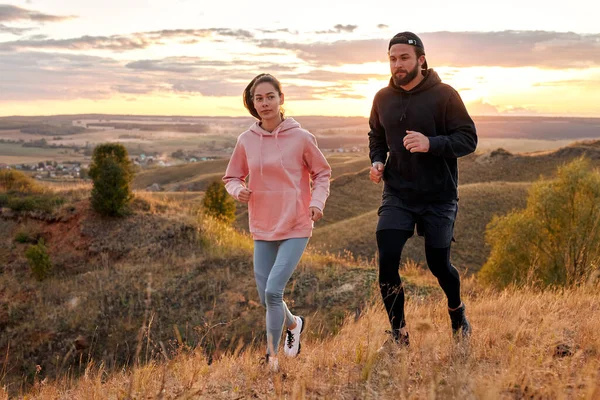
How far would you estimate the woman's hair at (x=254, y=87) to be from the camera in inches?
165

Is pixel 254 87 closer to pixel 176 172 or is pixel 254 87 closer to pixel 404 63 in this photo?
pixel 404 63

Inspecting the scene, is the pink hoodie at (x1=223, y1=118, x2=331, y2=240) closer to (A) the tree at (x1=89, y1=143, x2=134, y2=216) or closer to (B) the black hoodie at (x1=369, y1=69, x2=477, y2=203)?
(B) the black hoodie at (x1=369, y1=69, x2=477, y2=203)

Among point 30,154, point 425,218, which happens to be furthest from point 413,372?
point 30,154

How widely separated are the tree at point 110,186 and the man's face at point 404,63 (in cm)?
1359

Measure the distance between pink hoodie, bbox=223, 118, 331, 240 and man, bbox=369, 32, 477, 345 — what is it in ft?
1.76

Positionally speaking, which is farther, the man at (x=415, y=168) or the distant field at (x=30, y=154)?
the distant field at (x=30, y=154)

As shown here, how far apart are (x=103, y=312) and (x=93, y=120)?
7737 inches

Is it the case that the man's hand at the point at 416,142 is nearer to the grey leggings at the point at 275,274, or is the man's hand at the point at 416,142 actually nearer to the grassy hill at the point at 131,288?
the grey leggings at the point at 275,274

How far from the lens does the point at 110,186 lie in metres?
15.9

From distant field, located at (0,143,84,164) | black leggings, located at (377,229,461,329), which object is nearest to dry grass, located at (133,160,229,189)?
distant field, located at (0,143,84,164)

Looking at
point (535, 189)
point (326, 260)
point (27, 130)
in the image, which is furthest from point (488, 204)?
point (27, 130)

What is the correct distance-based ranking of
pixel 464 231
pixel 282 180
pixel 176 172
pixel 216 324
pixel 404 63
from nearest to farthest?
pixel 216 324, pixel 404 63, pixel 282 180, pixel 464 231, pixel 176 172

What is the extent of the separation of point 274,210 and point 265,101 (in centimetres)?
86

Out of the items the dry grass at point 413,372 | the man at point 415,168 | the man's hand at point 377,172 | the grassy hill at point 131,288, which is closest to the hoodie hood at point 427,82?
the man at point 415,168
